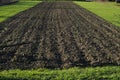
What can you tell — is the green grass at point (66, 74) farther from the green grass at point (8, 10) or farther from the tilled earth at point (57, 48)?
the green grass at point (8, 10)

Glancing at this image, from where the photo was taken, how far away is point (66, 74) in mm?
10078

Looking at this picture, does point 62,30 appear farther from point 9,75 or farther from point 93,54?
point 9,75

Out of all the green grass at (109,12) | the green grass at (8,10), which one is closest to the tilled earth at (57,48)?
the green grass at (109,12)

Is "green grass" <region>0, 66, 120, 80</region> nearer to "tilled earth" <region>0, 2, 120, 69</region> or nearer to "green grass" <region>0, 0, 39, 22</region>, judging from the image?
"tilled earth" <region>0, 2, 120, 69</region>

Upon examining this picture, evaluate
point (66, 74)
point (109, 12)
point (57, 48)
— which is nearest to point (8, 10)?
point (109, 12)

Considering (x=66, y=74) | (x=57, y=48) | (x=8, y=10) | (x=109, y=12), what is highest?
(x=66, y=74)

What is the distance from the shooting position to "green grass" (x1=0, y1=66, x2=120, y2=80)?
9.73 meters

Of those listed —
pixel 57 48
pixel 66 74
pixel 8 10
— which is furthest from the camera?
pixel 8 10

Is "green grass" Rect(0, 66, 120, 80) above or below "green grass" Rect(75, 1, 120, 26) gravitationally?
above

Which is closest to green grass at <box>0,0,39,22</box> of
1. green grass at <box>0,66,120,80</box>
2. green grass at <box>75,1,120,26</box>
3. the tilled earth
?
the tilled earth

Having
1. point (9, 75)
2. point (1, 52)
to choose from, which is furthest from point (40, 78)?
point (1, 52)

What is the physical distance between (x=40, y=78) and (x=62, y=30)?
33.3ft

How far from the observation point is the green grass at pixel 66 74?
9727mm

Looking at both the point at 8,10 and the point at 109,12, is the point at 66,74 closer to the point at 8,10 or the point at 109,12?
the point at 8,10
